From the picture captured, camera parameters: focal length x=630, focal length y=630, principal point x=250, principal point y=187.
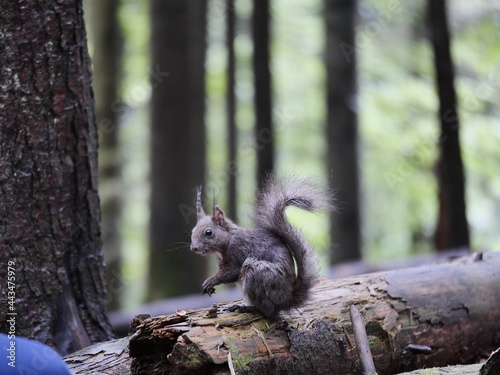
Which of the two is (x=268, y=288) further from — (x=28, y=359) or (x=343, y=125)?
(x=343, y=125)

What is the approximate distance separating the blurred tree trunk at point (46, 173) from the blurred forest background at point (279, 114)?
2061mm

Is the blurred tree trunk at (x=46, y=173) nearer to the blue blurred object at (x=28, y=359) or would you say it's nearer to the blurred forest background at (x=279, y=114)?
the blue blurred object at (x=28, y=359)

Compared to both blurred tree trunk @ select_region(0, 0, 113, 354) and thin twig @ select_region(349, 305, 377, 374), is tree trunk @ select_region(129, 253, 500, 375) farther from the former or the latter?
blurred tree trunk @ select_region(0, 0, 113, 354)

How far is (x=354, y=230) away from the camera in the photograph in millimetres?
9539

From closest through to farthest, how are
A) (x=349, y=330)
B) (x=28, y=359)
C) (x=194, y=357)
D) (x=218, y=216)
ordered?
(x=28, y=359), (x=194, y=357), (x=349, y=330), (x=218, y=216)

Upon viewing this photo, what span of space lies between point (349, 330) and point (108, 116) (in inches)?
270

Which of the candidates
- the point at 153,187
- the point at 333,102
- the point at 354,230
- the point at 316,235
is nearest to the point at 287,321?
the point at 153,187

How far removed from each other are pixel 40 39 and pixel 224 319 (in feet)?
6.42

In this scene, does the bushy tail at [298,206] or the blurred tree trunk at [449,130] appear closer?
the bushy tail at [298,206]

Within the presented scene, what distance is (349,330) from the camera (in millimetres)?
3461

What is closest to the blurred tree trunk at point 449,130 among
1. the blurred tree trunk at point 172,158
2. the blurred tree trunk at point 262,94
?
the blurred tree trunk at point 262,94

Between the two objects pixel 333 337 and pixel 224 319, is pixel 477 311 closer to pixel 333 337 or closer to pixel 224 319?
pixel 333 337

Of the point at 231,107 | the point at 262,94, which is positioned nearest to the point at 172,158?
the point at 262,94

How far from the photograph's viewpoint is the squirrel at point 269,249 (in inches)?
133
